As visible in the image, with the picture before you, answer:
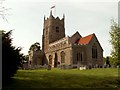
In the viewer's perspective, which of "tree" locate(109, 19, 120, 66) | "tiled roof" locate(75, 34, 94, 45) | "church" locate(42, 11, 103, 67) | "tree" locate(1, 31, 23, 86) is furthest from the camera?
"tiled roof" locate(75, 34, 94, 45)

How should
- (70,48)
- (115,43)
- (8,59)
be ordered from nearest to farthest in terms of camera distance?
(8,59) → (115,43) → (70,48)

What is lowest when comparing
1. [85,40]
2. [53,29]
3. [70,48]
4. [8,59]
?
[8,59]

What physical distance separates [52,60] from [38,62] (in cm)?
1009

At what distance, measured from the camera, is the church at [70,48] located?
65.7 metres

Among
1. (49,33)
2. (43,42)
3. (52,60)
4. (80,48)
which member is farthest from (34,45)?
(80,48)

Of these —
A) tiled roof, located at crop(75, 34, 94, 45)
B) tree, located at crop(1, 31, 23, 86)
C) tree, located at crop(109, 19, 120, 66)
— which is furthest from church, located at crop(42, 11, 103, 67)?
tree, located at crop(1, 31, 23, 86)

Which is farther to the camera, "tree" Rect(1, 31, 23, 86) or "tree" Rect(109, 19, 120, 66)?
"tree" Rect(109, 19, 120, 66)

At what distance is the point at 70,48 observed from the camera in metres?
66.4

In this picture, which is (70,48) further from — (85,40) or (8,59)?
(8,59)

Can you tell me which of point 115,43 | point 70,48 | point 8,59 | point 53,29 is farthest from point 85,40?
point 8,59

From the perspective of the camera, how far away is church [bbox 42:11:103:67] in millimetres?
65688

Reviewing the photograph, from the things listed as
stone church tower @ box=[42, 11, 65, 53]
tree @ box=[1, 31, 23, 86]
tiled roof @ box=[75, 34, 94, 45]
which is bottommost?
tree @ box=[1, 31, 23, 86]

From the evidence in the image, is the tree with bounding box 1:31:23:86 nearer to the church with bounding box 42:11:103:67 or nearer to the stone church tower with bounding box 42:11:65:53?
the church with bounding box 42:11:103:67

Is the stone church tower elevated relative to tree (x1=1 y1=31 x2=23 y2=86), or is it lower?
elevated
